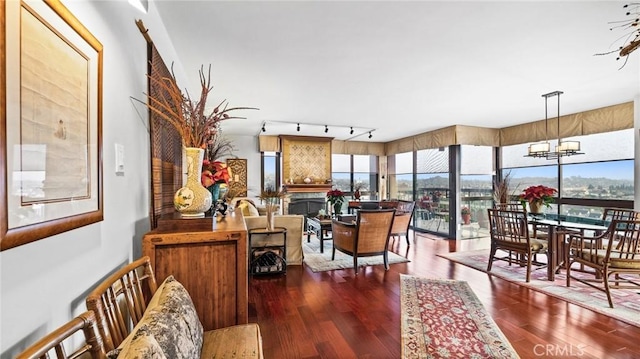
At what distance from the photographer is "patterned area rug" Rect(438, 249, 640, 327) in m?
2.70

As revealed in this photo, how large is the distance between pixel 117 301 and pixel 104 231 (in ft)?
0.99

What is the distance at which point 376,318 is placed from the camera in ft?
8.61

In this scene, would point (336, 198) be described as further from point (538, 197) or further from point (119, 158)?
point (119, 158)

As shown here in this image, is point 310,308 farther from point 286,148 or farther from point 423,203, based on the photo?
point 423,203

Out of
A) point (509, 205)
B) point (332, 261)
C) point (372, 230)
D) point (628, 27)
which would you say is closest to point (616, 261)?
point (509, 205)

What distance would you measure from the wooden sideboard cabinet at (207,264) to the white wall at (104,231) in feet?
0.58

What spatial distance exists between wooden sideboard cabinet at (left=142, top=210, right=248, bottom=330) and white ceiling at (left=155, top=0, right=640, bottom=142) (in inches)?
61.7

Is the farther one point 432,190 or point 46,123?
point 432,190

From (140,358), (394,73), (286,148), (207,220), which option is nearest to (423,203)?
(286,148)

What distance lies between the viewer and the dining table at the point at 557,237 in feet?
11.3

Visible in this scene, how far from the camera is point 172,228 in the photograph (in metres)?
1.58

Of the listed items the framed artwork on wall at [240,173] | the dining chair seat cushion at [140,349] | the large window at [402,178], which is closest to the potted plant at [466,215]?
the large window at [402,178]
